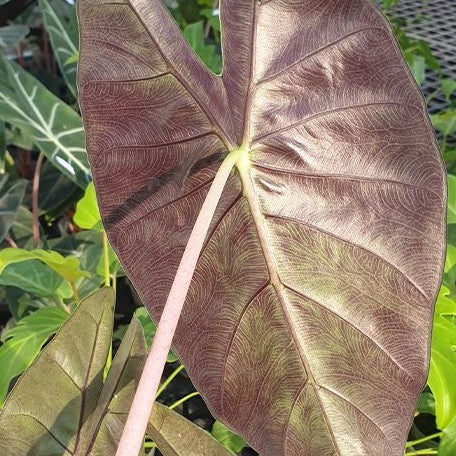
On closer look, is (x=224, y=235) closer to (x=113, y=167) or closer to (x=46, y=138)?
(x=113, y=167)

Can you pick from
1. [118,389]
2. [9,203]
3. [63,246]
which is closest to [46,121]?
[9,203]

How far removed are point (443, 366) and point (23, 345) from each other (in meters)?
0.48

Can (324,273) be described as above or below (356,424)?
above

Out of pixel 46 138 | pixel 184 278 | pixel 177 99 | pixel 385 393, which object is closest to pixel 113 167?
pixel 177 99

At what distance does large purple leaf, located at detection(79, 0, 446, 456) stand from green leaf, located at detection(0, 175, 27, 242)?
544 mm

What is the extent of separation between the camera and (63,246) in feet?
4.11

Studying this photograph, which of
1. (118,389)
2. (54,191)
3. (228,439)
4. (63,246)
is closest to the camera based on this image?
(118,389)

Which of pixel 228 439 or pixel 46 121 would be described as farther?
pixel 46 121

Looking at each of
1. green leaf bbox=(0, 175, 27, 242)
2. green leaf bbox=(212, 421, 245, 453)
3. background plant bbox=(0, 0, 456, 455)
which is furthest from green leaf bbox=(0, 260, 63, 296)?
green leaf bbox=(212, 421, 245, 453)

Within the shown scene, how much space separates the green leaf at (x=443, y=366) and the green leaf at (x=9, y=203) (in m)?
0.68

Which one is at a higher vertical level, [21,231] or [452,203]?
[452,203]

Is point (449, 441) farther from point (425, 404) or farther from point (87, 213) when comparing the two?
point (87, 213)

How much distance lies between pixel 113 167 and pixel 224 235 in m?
0.11

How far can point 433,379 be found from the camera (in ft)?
2.24
